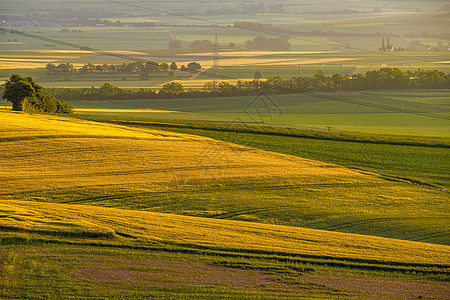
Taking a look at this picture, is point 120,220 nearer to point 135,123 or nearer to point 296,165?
point 296,165

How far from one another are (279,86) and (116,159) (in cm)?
5625

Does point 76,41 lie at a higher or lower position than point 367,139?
higher

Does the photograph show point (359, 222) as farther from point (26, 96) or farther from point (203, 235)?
→ point (26, 96)

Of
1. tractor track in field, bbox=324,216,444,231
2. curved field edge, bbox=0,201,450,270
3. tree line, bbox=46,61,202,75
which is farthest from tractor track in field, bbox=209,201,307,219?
tree line, bbox=46,61,202,75

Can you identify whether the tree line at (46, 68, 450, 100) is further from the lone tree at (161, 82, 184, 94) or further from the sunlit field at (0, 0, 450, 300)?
the sunlit field at (0, 0, 450, 300)

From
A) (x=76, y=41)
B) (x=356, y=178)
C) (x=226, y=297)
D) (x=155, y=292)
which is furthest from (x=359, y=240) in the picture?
(x=76, y=41)

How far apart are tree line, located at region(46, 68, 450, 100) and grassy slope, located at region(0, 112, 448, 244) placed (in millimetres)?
38857

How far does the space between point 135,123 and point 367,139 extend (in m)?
23.5

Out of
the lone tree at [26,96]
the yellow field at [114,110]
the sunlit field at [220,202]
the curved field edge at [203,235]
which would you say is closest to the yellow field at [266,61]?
the yellow field at [114,110]

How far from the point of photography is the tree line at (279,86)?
280 ft

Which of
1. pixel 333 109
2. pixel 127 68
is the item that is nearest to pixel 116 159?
pixel 333 109

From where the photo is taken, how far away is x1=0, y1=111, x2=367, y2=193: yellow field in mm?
34531

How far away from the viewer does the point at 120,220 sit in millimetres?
25656

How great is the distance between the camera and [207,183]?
35.1 metres
